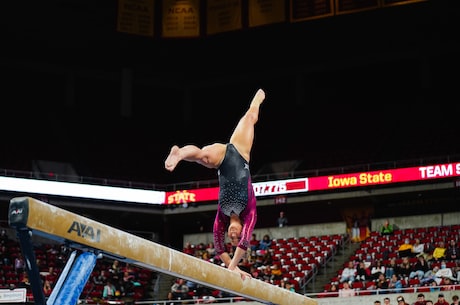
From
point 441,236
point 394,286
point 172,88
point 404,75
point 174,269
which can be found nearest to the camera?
point 174,269

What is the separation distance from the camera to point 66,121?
30547 millimetres

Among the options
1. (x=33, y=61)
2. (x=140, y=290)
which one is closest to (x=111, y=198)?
(x=140, y=290)

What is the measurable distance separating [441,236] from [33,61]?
738 inches

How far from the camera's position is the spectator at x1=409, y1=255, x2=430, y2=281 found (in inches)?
764

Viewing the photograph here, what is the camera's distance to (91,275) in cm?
2338

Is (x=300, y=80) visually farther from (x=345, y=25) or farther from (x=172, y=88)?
(x=172, y=88)

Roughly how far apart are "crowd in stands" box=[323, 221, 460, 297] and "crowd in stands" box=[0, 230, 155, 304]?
6.86 meters

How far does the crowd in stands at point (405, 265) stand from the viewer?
62.2 feet

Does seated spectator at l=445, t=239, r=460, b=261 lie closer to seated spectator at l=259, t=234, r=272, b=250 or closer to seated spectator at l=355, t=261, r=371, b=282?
seated spectator at l=355, t=261, r=371, b=282

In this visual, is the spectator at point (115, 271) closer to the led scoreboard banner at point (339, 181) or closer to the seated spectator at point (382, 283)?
the led scoreboard banner at point (339, 181)

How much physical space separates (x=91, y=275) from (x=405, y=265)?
10446 mm

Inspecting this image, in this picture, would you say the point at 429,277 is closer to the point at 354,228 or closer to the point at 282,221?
the point at 354,228

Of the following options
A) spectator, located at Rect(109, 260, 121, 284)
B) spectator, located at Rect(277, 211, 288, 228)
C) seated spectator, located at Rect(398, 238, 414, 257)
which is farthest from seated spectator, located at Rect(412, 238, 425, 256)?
spectator, located at Rect(109, 260, 121, 284)

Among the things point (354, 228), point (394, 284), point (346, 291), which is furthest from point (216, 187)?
point (394, 284)
